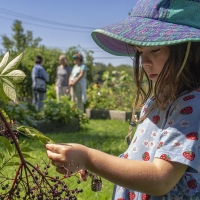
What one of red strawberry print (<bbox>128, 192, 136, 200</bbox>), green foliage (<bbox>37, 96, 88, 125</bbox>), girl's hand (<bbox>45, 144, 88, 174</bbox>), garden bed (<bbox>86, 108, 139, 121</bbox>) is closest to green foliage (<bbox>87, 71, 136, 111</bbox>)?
garden bed (<bbox>86, 108, 139, 121</bbox>)

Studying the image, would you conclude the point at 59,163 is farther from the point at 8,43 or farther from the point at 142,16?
the point at 8,43

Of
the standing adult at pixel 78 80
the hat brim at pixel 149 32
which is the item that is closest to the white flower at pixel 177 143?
the hat brim at pixel 149 32

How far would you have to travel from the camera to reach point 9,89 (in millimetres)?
943

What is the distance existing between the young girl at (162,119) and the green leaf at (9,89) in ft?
0.68

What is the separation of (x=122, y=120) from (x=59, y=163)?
790 cm

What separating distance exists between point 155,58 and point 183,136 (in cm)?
30

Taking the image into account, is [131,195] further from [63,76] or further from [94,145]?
[63,76]

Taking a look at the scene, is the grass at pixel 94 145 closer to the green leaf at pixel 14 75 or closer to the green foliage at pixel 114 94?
the green leaf at pixel 14 75

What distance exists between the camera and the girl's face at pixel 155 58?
4.34ft

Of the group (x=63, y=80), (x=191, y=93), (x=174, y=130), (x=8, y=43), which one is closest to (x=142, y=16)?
(x=191, y=93)

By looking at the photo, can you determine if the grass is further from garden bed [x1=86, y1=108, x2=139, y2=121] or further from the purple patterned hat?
the purple patterned hat

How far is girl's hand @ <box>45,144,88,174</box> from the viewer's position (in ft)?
3.53

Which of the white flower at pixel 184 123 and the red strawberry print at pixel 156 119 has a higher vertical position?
the white flower at pixel 184 123

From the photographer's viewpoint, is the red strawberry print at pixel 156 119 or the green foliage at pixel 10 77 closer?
the green foliage at pixel 10 77
